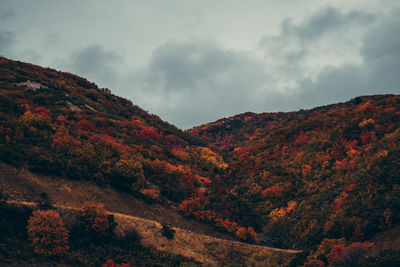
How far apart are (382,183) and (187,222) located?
19052 mm

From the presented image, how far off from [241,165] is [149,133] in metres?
15.8

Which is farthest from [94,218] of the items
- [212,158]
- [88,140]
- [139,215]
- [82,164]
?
[212,158]

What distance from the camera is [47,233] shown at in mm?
24562

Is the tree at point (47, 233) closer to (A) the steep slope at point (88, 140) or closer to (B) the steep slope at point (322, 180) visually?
(A) the steep slope at point (88, 140)

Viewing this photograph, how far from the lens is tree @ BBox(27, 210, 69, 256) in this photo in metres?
23.9

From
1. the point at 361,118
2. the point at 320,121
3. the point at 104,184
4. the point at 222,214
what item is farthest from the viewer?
the point at 320,121

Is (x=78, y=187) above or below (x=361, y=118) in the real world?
below

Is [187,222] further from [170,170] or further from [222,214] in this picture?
[170,170]

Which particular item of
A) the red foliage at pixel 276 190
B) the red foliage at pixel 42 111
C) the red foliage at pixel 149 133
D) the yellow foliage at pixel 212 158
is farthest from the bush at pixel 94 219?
the yellow foliage at pixel 212 158

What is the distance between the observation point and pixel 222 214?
40.6m

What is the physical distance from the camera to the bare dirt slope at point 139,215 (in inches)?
1118

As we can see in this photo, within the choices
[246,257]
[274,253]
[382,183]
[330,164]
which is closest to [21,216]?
[246,257]

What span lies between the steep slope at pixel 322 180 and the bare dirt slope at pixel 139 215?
5.38m

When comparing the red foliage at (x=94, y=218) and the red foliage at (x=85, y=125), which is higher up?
the red foliage at (x=85, y=125)
